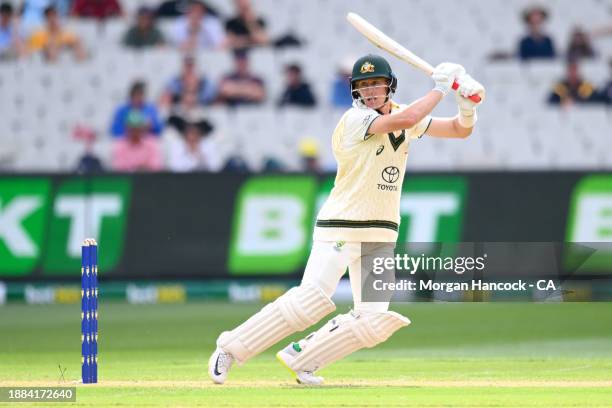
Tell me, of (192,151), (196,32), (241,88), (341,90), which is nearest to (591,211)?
(341,90)

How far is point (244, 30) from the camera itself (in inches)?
680

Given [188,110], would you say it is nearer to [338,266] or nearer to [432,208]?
[432,208]

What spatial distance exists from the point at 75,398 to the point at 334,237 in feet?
5.33

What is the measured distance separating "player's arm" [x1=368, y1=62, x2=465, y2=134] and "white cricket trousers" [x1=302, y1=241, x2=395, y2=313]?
655 millimetres

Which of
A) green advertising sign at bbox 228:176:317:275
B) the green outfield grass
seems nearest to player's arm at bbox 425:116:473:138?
the green outfield grass

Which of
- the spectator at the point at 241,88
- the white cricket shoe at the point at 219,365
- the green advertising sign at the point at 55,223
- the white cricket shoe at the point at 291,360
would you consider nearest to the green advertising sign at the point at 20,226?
the green advertising sign at the point at 55,223

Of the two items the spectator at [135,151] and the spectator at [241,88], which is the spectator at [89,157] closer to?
the spectator at [135,151]

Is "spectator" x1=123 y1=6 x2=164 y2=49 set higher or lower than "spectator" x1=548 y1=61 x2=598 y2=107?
higher

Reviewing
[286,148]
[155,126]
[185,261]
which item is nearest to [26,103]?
[155,126]

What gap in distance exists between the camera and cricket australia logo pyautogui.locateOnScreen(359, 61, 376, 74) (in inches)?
284

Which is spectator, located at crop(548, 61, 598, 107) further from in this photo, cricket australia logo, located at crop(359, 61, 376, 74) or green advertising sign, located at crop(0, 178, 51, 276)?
cricket australia logo, located at crop(359, 61, 376, 74)

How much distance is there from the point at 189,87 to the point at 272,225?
11.0ft

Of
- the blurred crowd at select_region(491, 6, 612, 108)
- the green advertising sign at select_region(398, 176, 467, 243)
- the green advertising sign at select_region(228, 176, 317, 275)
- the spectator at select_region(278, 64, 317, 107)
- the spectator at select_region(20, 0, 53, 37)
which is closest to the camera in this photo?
the green advertising sign at select_region(398, 176, 467, 243)

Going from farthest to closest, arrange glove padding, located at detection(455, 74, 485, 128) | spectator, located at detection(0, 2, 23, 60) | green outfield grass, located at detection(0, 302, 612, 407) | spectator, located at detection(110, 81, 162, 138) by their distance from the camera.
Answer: spectator, located at detection(0, 2, 23, 60), spectator, located at detection(110, 81, 162, 138), glove padding, located at detection(455, 74, 485, 128), green outfield grass, located at detection(0, 302, 612, 407)
